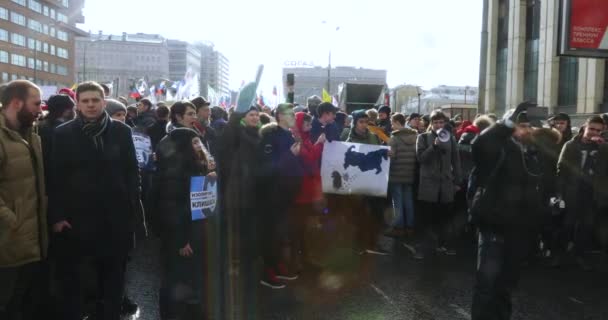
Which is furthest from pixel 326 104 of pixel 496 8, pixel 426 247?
pixel 496 8

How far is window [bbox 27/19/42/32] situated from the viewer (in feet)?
296

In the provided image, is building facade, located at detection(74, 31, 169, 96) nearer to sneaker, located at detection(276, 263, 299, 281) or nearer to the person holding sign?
sneaker, located at detection(276, 263, 299, 281)

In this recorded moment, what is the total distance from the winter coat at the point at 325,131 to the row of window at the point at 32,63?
284 feet

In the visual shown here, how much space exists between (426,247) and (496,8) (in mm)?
33790

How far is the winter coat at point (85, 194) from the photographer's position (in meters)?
4.18

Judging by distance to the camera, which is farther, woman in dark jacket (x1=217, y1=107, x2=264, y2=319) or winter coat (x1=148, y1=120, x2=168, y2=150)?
winter coat (x1=148, y1=120, x2=168, y2=150)

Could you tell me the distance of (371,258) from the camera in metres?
7.76

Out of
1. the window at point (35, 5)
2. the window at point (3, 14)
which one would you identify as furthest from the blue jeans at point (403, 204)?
the window at point (35, 5)

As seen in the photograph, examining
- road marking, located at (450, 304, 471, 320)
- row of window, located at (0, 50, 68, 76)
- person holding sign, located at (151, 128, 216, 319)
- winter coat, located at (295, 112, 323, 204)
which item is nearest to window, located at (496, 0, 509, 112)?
winter coat, located at (295, 112, 323, 204)

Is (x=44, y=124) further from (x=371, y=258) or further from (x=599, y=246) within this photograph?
(x=599, y=246)

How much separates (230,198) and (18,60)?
9235cm

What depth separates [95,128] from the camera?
425cm

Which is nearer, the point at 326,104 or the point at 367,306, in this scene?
the point at 367,306

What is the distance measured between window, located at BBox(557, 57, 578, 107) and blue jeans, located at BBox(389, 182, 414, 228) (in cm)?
2533
